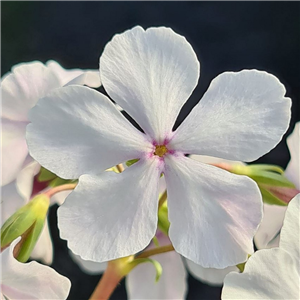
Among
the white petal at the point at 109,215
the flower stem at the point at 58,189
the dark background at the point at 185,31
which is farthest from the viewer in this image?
the dark background at the point at 185,31

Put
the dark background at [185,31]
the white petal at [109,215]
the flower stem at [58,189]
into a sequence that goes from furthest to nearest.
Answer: the dark background at [185,31]
the flower stem at [58,189]
the white petal at [109,215]

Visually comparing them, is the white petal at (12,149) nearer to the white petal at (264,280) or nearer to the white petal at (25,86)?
the white petal at (25,86)

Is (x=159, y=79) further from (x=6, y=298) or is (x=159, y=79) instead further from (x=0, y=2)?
(x=0, y=2)

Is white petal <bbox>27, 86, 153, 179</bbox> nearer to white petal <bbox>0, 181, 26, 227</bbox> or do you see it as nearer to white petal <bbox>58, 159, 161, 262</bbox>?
white petal <bbox>58, 159, 161, 262</bbox>

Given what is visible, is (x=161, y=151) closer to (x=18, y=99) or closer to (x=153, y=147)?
(x=153, y=147)

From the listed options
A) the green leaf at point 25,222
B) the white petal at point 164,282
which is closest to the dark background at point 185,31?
the white petal at point 164,282

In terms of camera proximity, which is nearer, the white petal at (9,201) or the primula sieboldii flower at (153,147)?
the primula sieboldii flower at (153,147)

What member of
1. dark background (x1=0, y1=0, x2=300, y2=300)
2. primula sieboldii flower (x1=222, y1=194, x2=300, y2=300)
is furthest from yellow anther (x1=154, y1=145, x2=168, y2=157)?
dark background (x1=0, y1=0, x2=300, y2=300)
